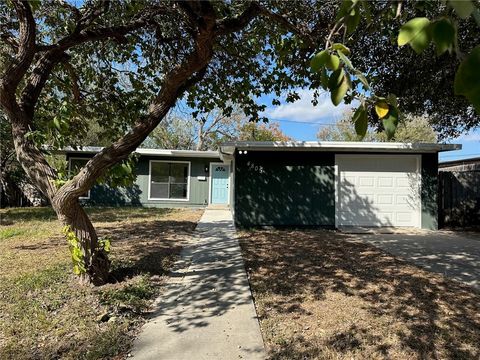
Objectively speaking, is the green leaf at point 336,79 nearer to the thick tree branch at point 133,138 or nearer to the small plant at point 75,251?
the thick tree branch at point 133,138

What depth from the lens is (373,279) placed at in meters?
5.96

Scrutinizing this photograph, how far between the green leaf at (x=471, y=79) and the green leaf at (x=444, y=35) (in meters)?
0.09

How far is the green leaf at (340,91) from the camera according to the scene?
117 centimetres

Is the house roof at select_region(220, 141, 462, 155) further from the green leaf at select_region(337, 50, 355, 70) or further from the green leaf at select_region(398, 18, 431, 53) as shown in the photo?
the green leaf at select_region(398, 18, 431, 53)

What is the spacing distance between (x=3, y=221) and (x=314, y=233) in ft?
30.4

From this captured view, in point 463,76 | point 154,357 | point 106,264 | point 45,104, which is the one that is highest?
point 45,104

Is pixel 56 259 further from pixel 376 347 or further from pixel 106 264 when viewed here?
pixel 376 347

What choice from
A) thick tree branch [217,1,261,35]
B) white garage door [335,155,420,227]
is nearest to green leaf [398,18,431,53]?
thick tree branch [217,1,261,35]

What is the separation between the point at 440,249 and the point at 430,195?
3675 mm

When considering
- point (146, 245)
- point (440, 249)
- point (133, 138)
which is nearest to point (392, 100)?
point (133, 138)

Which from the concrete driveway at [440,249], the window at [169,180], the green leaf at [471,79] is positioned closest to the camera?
the green leaf at [471,79]

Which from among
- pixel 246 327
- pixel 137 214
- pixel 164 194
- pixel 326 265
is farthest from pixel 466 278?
pixel 164 194

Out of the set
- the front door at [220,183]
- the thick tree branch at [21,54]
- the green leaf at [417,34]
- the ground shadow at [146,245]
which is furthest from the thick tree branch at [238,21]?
the front door at [220,183]

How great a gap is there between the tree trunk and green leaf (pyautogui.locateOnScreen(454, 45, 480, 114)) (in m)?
4.92
